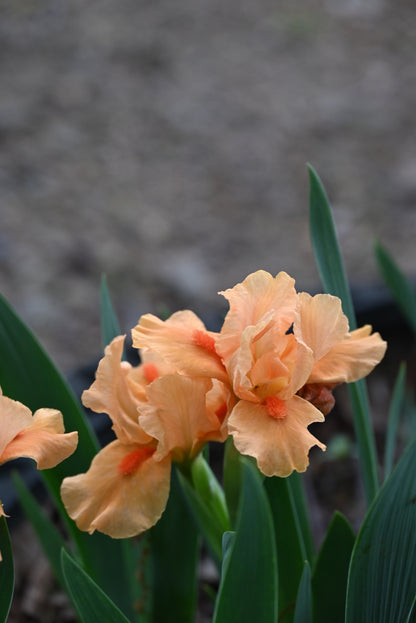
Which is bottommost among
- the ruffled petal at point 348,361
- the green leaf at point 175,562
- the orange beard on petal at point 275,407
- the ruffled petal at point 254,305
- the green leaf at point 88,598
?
the green leaf at point 175,562

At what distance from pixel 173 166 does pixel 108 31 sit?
A: 0.89 meters

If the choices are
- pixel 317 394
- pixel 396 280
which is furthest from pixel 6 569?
pixel 396 280

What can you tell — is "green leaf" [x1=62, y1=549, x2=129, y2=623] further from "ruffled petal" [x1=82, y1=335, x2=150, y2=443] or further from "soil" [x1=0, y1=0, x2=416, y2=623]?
"soil" [x1=0, y1=0, x2=416, y2=623]

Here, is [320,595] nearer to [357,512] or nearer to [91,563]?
[91,563]

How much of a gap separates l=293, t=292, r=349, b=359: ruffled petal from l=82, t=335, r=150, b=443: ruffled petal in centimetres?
15

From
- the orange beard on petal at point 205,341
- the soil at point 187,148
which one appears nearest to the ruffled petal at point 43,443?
the orange beard on petal at point 205,341

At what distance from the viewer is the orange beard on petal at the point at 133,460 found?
0.60m

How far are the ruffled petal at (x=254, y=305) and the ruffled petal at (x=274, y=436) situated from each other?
0.05 m

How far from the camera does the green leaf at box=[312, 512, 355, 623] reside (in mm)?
746

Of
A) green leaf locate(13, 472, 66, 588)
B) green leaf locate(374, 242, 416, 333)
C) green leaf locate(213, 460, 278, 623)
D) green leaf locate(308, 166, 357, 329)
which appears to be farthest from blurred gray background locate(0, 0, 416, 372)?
green leaf locate(213, 460, 278, 623)

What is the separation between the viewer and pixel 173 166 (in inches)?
98.9

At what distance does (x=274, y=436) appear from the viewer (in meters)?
0.52

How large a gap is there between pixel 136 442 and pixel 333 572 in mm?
291

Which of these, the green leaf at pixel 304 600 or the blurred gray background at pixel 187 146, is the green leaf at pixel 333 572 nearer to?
the green leaf at pixel 304 600
